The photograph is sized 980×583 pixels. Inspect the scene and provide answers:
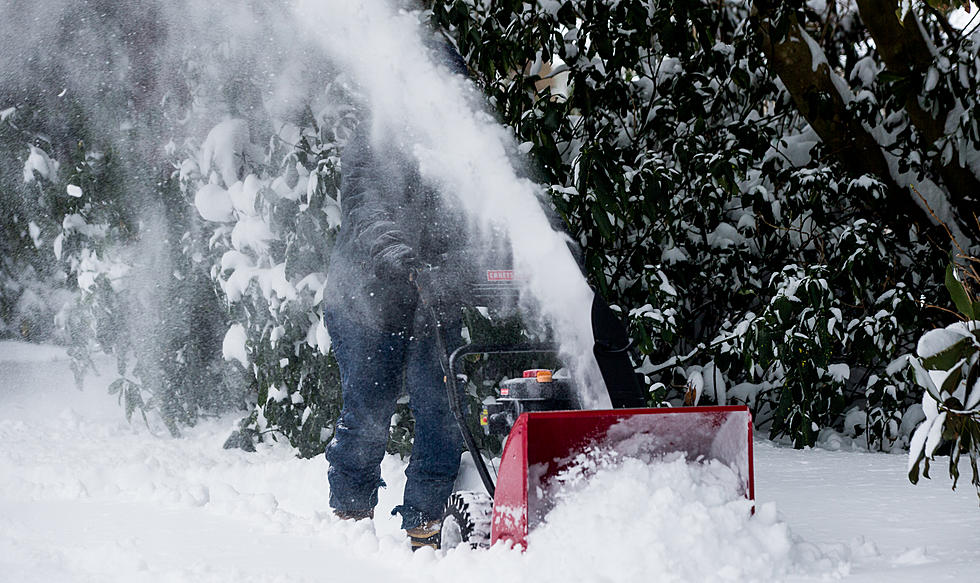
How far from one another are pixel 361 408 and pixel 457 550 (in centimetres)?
84

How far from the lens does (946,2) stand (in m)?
2.80

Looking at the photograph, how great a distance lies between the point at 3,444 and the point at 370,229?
3.36 metres

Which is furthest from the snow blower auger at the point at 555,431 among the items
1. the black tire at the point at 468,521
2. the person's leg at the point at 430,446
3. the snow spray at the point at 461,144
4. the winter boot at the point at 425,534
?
the person's leg at the point at 430,446

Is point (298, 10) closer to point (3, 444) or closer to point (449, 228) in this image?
point (449, 228)

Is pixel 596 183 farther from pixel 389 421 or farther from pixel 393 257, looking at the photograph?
pixel 389 421

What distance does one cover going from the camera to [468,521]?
265cm

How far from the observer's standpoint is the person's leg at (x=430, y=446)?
3.26m

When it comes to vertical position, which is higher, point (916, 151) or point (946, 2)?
point (916, 151)

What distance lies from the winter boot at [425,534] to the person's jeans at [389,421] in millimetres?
52

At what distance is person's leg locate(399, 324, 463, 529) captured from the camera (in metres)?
3.26

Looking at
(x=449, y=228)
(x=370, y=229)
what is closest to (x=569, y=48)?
(x=449, y=228)

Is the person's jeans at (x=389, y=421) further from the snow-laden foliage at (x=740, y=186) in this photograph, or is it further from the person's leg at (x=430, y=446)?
the snow-laden foliage at (x=740, y=186)

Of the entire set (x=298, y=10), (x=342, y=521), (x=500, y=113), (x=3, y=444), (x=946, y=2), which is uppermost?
(x=298, y=10)

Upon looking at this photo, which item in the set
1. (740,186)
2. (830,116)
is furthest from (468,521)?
(830,116)
